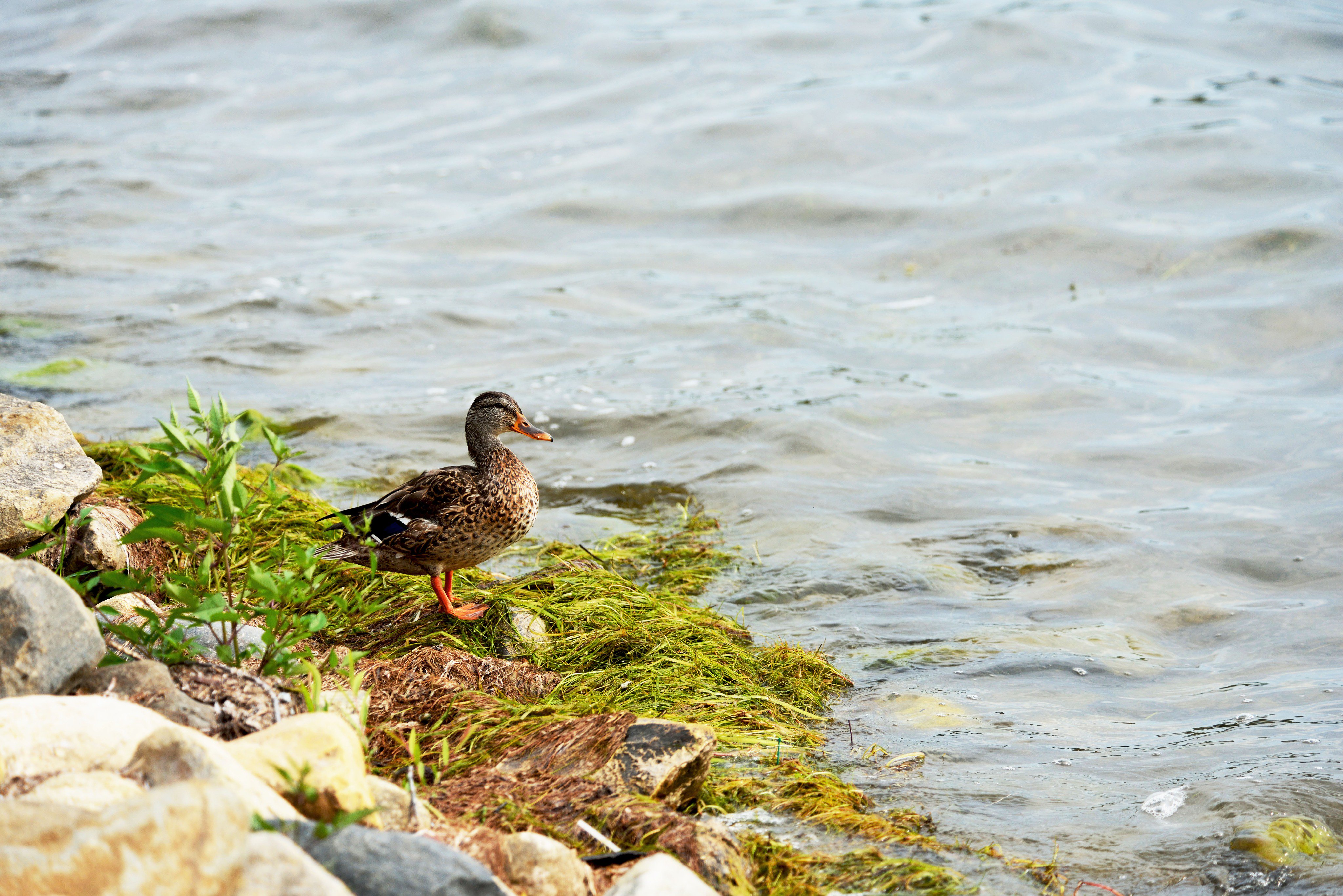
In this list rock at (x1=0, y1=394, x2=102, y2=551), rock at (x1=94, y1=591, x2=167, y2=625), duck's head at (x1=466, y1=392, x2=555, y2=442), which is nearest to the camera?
rock at (x1=94, y1=591, x2=167, y2=625)

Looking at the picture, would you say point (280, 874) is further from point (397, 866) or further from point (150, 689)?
point (150, 689)

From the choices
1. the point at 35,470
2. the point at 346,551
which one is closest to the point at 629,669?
the point at 346,551

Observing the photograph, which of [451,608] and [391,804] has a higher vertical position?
[391,804]

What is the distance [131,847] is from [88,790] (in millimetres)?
549

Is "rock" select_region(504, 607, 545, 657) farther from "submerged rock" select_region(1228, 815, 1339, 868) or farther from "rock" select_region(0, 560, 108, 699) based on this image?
"submerged rock" select_region(1228, 815, 1339, 868)

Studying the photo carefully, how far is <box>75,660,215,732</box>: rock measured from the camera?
139 inches

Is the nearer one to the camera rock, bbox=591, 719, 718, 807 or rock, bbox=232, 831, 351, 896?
rock, bbox=232, 831, 351, 896

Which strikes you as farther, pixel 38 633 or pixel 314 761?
pixel 38 633

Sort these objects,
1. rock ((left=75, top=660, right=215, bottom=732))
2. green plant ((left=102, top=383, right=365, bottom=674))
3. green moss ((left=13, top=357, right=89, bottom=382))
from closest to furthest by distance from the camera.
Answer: rock ((left=75, top=660, right=215, bottom=732)) < green plant ((left=102, top=383, right=365, bottom=674)) < green moss ((left=13, top=357, right=89, bottom=382))

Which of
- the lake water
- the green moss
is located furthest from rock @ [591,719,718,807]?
the green moss

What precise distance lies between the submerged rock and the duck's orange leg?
309cm

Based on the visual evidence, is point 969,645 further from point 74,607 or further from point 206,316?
point 206,316

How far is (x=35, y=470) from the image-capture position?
4898mm

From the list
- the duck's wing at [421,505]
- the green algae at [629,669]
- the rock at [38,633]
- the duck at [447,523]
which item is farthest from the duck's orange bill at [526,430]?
the rock at [38,633]
